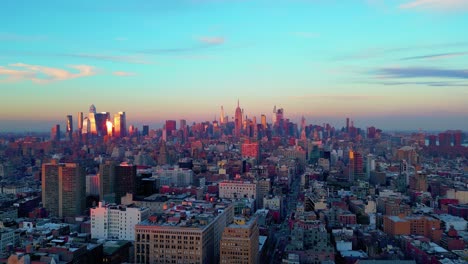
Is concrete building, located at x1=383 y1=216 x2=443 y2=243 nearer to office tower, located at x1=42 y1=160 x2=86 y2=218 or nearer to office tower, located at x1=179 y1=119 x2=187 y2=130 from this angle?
office tower, located at x1=42 y1=160 x2=86 y2=218

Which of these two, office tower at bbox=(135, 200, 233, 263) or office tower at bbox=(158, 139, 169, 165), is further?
office tower at bbox=(158, 139, 169, 165)

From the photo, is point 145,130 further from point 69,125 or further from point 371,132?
point 371,132

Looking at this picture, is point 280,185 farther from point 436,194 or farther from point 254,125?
point 254,125

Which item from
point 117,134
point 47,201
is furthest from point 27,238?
point 117,134

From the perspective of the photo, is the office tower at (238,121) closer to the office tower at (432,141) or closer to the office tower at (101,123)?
the office tower at (101,123)

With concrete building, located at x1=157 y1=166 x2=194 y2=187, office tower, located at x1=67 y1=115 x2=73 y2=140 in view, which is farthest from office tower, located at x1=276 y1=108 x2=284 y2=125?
concrete building, located at x1=157 y1=166 x2=194 y2=187

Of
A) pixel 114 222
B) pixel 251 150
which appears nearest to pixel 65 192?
pixel 114 222
